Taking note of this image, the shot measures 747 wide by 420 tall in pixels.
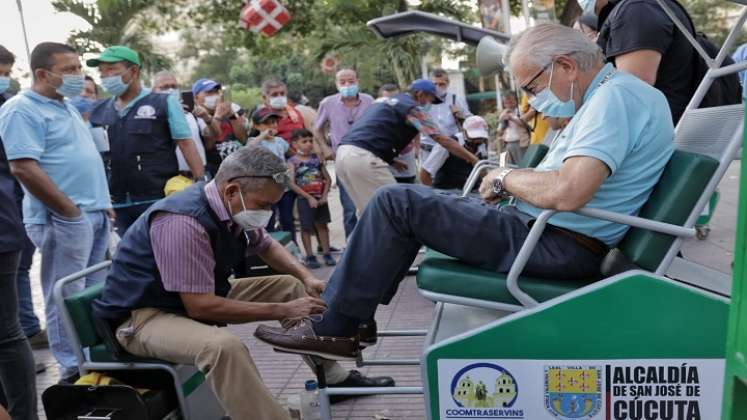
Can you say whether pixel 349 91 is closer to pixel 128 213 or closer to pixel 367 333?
pixel 128 213

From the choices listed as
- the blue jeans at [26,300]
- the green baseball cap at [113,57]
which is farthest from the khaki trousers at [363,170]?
the blue jeans at [26,300]

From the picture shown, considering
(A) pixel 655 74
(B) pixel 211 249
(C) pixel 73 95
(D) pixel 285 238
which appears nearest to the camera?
(B) pixel 211 249

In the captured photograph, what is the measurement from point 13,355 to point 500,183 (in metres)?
2.13

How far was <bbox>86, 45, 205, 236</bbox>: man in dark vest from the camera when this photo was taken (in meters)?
4.13

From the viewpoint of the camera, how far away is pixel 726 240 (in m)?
5.93

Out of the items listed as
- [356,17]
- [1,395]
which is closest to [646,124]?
[1,395]

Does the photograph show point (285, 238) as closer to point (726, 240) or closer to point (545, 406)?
point (545, 406)

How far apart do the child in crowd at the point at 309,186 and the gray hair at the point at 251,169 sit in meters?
3.52

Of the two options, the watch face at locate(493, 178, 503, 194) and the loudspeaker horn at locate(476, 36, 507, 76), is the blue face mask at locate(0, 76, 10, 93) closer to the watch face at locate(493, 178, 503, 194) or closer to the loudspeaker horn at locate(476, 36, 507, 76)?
the loudspeaker horn at locate(476, 36, 507, 76)

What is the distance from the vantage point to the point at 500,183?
7.92ft

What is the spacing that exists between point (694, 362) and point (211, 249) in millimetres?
1769

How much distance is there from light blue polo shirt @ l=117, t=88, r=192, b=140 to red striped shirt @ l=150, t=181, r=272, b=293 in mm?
1765

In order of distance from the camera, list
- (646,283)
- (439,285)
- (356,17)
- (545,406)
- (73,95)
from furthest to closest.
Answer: (356,17), (73,95), (439,285), (545,406), (646,283)

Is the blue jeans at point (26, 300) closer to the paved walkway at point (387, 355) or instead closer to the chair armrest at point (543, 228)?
the paved walkway at point (387, 355)
